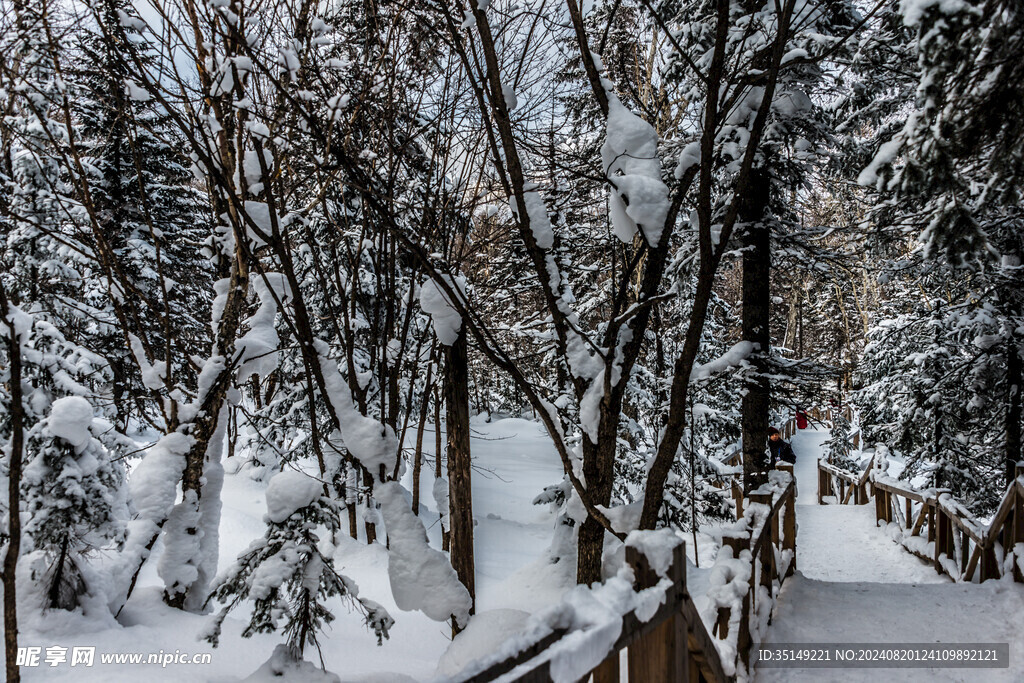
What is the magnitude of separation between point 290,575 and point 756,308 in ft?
18.7

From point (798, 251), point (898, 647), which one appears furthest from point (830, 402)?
point (898, 647)

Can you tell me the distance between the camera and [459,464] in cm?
575

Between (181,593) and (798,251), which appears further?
(798,251)

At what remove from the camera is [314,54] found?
13.1 feet

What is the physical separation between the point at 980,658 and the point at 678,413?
10.0 ft

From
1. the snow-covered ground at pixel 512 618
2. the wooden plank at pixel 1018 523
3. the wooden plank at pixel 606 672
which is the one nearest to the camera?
the wooden plank at pixel 606 672

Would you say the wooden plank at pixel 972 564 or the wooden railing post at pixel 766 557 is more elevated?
the wooden railing post at pixel 766 557

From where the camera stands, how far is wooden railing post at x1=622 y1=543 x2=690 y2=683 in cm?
171

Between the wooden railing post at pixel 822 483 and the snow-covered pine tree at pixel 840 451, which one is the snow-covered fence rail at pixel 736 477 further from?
the snow-covered pine tree at pixel 840 451

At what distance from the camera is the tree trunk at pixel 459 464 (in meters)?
5.24

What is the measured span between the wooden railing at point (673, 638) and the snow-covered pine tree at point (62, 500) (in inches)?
213

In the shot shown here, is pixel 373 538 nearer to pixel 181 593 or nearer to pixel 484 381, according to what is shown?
pixel 181 593

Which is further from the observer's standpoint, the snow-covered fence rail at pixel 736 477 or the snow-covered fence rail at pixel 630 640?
the snow-covered fence rail at pixel 736 477

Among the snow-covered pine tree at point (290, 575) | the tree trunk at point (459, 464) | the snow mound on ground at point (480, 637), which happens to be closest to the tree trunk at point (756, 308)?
the tree trunk at point (459, 464)
